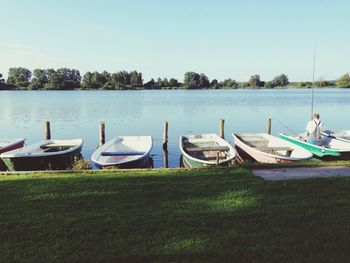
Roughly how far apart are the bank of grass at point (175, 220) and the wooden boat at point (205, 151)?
13.7 ft

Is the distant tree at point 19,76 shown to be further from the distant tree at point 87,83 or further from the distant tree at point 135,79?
the distant tree at point 135,79

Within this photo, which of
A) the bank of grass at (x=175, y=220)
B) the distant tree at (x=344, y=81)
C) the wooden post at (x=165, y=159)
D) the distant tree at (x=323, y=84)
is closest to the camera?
the bank of grass at (x=175, y=220)

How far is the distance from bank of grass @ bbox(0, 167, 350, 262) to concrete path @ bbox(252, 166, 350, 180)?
0.77m

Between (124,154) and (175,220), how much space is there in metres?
9.24

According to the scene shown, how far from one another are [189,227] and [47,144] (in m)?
13.2

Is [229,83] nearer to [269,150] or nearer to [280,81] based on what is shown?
[280,81]

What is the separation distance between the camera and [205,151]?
15.9m

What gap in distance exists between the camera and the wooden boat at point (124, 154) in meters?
13.2

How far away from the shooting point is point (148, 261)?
4.68m

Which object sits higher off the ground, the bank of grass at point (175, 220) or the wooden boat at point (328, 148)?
the bank of grass at point (175, 220)

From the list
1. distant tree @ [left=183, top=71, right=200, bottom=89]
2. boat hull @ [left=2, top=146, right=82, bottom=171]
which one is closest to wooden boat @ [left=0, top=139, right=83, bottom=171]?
boat hull @ [left=2, top=146, right=82, bottom=171]

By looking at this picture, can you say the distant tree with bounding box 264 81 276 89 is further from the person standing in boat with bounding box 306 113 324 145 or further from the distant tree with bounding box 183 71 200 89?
the person standing in boat with bounding box 306 113 324 145

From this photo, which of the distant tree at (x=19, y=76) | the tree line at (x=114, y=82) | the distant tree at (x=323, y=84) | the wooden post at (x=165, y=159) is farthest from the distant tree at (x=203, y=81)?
the wooden post at (x=165, y=159)

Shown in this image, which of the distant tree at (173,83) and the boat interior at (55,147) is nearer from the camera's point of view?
the boat interior at (55,147)
